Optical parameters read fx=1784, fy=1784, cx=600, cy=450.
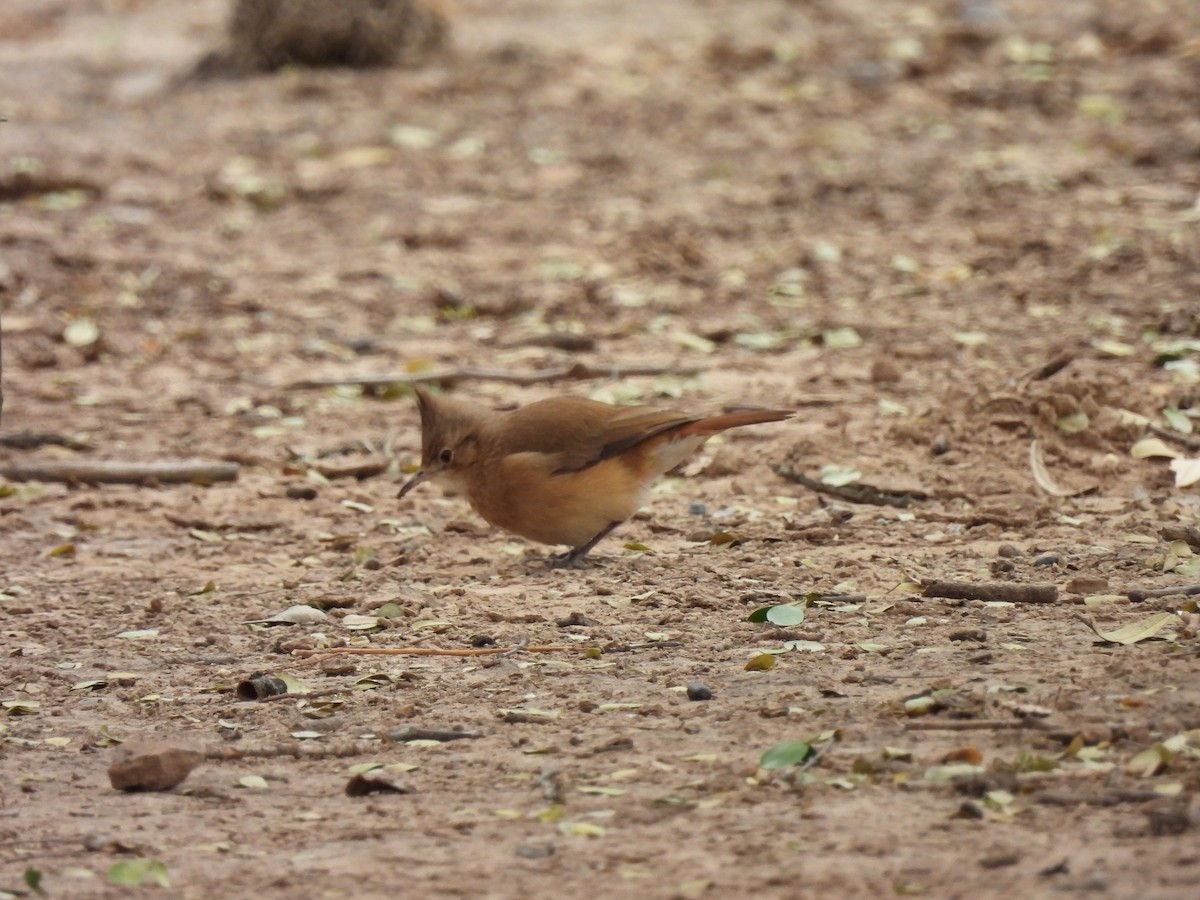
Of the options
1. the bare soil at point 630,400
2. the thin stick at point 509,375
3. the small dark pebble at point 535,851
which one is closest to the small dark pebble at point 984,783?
the bare soil at point 630,400

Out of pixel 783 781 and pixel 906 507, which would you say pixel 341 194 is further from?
pixel 783 781

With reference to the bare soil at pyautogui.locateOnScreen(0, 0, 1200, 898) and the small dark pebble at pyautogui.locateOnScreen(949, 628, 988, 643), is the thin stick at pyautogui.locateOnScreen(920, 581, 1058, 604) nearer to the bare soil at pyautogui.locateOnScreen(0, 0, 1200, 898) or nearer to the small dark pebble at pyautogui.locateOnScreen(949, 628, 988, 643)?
the bare soil at pyautogui.locateOnScreen(0, 0, 1200, 898)

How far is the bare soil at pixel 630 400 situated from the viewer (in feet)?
13.0

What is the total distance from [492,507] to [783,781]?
240 cm

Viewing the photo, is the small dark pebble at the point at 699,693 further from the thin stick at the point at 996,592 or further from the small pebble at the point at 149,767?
the small pebble at the point at 149,767

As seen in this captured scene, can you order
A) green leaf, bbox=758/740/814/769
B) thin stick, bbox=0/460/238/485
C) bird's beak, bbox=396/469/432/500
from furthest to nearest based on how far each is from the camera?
thin stick, bbox=0/460/238/485 < bird's beak, bbox=396/469/432/500 < green leaf, bbox=758/740/814/769

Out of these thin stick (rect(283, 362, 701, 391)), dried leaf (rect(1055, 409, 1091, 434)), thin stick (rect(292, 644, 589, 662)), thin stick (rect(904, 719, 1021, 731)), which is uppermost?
thin stick (rect(904, 719, 1021, 731))

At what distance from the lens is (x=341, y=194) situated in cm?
1179

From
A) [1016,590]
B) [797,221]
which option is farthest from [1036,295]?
[1016,590]

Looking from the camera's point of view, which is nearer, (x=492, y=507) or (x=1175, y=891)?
(x=1175, y=891)

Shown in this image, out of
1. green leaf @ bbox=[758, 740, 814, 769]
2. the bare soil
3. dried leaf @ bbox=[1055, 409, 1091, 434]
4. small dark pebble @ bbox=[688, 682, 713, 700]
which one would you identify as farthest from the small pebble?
dried leaf @ bbox=[1055, 409, 1091, 434]

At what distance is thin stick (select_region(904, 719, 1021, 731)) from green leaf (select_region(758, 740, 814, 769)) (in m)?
0.29

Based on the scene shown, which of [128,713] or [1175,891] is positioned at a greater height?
[1175,891]

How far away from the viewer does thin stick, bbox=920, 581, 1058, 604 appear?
5219 mm
